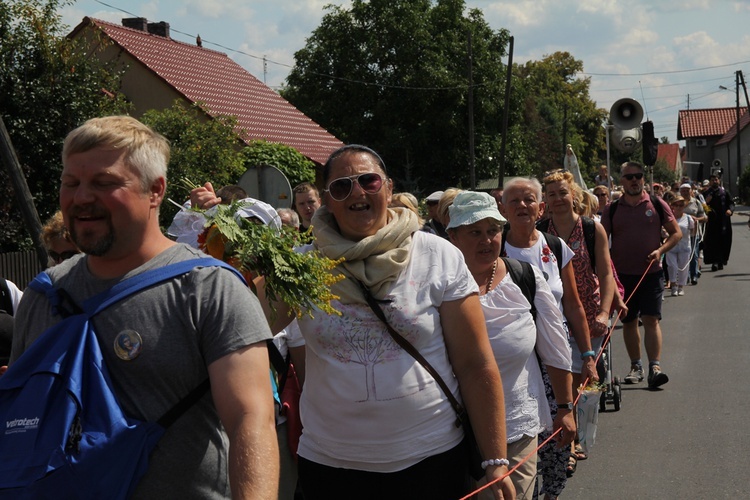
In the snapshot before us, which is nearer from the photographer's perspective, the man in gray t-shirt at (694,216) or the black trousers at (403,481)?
the black trousers at (403,481)

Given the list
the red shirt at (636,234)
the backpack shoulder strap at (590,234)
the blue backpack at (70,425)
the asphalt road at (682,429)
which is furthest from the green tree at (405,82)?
the blue backpack at (70,425)

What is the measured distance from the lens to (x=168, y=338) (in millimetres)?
2645

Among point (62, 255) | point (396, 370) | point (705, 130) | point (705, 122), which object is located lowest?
point (396, 370)

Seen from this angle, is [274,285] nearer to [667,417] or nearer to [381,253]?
[381,253]

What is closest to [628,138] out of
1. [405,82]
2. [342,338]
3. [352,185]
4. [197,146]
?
[197,146]

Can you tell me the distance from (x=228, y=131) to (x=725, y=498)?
622 inches

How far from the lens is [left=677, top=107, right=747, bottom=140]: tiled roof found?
111938mm

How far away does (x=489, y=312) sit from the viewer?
15.8 feet

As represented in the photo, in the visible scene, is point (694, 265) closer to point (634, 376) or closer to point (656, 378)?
point (634, 376)

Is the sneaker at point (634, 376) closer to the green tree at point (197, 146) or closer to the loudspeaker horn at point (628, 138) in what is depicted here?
the loudspeaker horn at point (628, 138)

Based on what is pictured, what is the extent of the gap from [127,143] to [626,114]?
13939mm

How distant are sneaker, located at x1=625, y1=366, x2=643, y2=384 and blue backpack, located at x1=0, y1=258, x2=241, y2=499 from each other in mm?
8712

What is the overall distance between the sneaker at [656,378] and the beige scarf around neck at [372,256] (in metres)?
7.06

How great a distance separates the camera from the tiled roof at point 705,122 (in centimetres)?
11194
